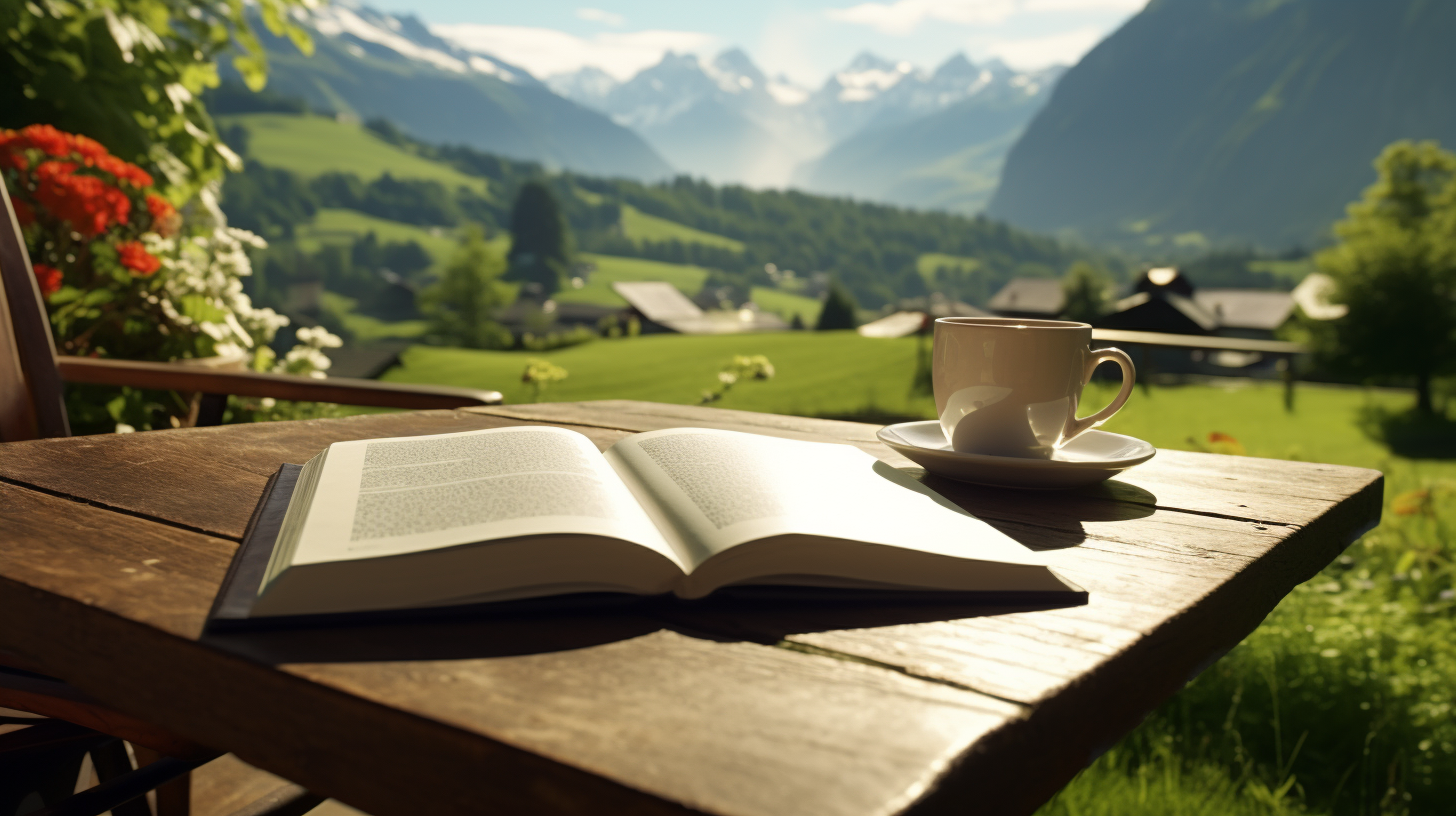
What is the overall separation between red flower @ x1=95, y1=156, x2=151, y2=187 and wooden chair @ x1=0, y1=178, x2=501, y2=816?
4.84 ft

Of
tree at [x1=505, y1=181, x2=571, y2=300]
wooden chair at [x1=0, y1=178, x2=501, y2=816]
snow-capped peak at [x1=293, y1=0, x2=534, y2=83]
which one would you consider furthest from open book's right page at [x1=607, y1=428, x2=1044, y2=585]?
snow-capped peak at [x1=293, y1=0, x2=534, y2=83]

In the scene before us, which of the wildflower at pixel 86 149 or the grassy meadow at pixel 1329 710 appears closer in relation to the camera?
the grassy meadow at pixel 1329 710

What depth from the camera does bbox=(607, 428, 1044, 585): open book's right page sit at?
0.47m

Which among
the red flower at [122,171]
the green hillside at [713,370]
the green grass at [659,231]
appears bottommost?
the green hillside at [713,370]

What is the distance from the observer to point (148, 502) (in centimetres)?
63

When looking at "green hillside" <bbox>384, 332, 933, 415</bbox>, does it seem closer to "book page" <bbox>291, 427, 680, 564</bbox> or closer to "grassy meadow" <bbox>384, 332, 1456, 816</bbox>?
"grassy meadow" <bbox>384, 332, 1456, 816</bbox>

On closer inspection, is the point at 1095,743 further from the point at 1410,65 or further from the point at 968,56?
the point at 968,56

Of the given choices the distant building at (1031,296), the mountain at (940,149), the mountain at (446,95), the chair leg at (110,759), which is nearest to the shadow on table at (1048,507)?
the chair leg at (110,759)

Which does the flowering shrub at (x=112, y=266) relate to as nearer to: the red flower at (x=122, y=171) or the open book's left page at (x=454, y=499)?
the red flower at (x=122, y=171)

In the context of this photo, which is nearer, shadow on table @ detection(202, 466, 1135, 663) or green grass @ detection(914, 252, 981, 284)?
shadow on table @ detection(202, 466, 1135, 663)

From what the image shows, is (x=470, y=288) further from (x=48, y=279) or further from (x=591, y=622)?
(x=591, y=622)

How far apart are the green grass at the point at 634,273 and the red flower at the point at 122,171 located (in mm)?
31686

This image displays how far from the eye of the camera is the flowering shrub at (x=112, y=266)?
2.52 metres

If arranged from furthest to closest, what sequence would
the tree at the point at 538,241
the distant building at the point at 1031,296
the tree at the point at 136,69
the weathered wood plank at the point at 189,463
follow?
the tree at the point at 538,241, the distant building at the point at 1031,296, the tree at the point at 136,69, the weathered wood plank at the point at 189,463
